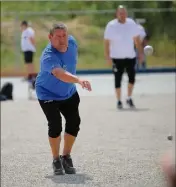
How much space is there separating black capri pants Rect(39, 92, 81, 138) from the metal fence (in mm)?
17833

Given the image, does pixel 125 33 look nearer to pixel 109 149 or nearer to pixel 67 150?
pixel 109 149

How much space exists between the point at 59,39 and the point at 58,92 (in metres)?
0.53

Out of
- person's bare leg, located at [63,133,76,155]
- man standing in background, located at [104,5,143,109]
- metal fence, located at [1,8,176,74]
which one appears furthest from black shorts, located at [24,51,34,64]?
person's bare leg, located at [63,133,76,155]

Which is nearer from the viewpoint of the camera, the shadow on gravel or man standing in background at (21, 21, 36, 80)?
the shadow on gravel

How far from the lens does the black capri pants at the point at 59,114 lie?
6281mm

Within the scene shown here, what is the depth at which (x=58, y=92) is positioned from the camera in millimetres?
6305

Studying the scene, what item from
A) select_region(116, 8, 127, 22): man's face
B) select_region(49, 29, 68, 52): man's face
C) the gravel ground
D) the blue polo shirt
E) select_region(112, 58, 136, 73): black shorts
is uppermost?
select_region(116, 8, 127, 22): man's face

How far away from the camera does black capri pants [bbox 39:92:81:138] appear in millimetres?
6281

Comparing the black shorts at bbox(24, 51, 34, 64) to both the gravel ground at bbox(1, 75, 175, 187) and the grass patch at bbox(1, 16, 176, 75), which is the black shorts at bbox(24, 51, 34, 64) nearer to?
the gravel ground at bbox(1, 75, 175, 187)

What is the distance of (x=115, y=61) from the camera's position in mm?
12375

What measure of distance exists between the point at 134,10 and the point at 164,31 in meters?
1.78

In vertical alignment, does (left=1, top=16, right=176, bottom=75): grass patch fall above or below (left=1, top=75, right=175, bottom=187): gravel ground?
above

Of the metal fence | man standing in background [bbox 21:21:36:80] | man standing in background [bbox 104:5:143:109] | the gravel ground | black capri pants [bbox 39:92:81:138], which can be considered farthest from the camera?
the metal fence

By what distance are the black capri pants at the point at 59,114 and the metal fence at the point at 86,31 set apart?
17.8 m
